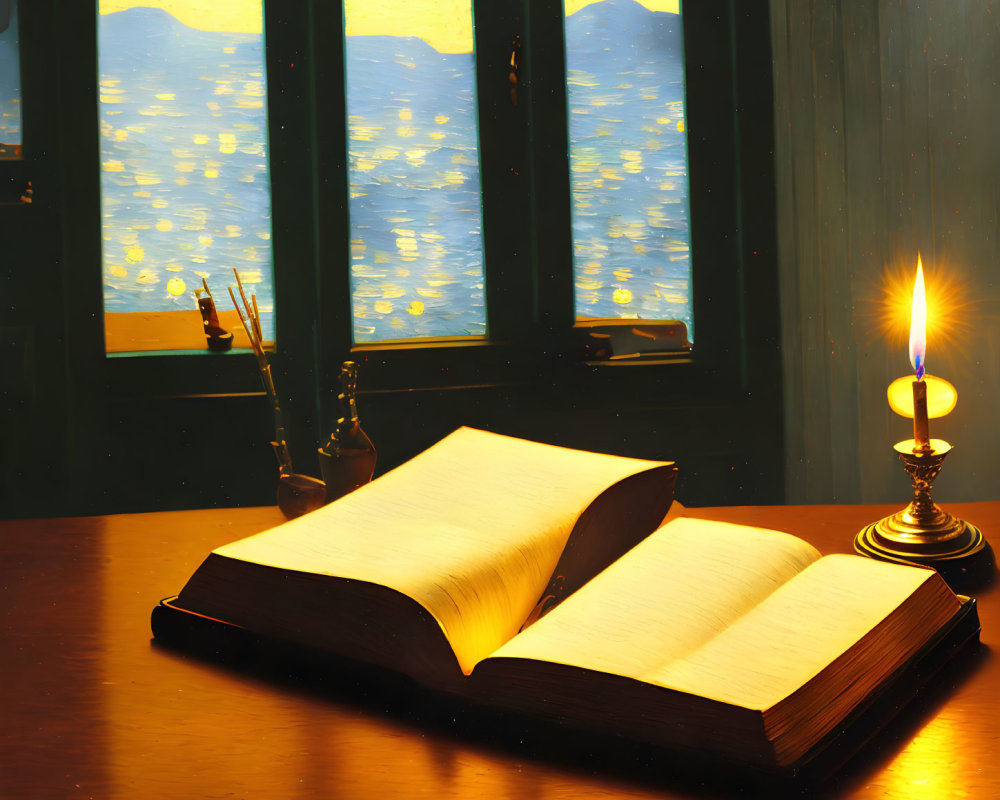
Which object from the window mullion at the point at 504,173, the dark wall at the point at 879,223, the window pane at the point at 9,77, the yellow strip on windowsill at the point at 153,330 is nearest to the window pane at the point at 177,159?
the yellow strip on windowsill at the point at 153,330

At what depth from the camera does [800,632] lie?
18.8 inches

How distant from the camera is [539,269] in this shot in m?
2.02

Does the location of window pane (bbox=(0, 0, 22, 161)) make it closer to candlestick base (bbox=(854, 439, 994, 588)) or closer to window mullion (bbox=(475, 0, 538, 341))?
window mullion (bbox=(475, 0, 538, 341))

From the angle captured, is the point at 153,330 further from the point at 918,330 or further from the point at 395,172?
the point at 918,330

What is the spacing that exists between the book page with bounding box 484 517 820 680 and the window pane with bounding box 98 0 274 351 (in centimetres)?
160

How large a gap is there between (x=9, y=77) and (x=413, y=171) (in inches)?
32.0

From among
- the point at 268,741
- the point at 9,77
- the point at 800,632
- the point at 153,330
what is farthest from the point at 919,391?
the point at 9,77

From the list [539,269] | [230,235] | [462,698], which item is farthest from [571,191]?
[462,698]

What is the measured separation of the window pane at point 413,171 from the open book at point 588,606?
4.48 ft

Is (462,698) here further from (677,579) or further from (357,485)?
(357,485)

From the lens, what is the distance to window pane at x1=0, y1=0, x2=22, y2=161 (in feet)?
6.26

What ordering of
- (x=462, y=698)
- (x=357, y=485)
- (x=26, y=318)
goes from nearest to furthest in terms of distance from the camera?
(x=462, y=698), (x=357, y=485), (x=26, y=318)

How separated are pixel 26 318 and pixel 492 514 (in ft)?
5.36

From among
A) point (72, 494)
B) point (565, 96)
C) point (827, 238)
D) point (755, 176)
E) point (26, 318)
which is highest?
point (565, 96)
